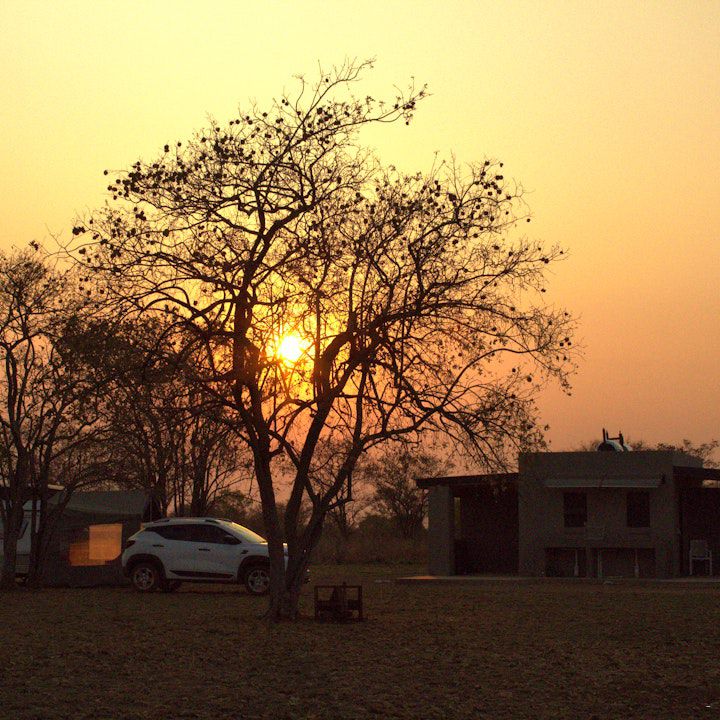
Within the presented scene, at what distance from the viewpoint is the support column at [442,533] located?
36.6 metres

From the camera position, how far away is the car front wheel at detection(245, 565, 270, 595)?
2670 cm

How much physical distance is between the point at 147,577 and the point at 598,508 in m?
14.0

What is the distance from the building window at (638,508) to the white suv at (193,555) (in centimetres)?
1257

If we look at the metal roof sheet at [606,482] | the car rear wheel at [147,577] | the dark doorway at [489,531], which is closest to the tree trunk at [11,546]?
the car rear wheel at [147,577]

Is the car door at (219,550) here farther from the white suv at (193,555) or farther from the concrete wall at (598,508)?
the concrete wall at (598,508)

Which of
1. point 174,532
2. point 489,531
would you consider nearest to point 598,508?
→ point 489,531

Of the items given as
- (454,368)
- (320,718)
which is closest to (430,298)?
(454,368)

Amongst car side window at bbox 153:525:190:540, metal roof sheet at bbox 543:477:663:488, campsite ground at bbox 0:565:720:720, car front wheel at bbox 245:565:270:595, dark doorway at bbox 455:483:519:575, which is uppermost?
metal roof sheet at bbox 543:477:663:488

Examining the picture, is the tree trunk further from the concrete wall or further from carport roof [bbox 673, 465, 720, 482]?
carport roof [bbox 673, 465, 720, 482]

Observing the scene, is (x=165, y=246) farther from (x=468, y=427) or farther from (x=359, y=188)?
(x=468, y=427)

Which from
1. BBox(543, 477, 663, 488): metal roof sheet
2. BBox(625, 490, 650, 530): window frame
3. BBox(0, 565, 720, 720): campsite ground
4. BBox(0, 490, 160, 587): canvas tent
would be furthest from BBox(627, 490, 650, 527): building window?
BBox(0, 490, 160, 587): canvas tent

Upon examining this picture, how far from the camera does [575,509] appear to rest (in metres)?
35.6

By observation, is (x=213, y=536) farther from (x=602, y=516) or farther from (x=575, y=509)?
(x=602, y=516)

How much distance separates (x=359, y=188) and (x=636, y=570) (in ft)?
65.3
